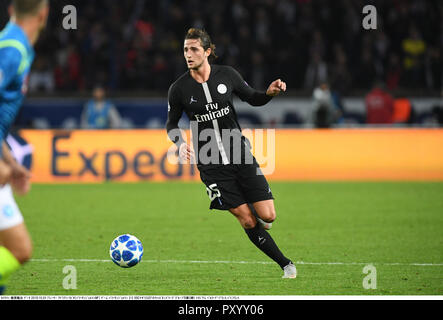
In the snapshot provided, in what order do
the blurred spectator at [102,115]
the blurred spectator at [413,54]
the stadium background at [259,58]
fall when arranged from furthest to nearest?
the blurred spectator at [413,54] < the stadium background at [259,58] < the blurred spectator at [102,115]

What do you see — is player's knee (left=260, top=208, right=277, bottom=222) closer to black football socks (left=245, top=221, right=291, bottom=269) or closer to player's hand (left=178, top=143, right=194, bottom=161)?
black football socks (left=245, top=221, right=291, bottom=269)

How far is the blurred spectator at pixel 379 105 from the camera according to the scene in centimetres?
2019

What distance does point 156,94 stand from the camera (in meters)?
21.7

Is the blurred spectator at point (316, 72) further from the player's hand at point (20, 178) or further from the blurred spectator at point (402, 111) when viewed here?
the player's hand at point (20, 178)

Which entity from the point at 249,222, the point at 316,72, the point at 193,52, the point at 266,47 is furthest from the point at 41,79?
the point at 249,222

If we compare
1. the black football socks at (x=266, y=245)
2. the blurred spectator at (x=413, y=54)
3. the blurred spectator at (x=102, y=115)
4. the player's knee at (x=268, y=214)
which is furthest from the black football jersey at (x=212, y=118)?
the blurred spectator at (x=413, y=54)

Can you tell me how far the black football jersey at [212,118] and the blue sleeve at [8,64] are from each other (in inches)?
113

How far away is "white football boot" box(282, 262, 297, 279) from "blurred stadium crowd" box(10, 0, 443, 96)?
14071 mm

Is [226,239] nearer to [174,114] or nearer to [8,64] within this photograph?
[174,114]

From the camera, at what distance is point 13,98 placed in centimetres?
516

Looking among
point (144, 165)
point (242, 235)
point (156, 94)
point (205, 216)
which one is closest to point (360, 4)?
point (156, 94)

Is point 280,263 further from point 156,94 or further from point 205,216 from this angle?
point 156,94

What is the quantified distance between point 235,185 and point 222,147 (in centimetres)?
40

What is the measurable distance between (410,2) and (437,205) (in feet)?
36.1
